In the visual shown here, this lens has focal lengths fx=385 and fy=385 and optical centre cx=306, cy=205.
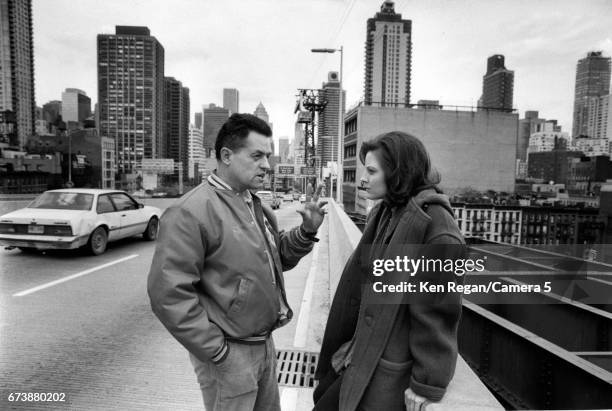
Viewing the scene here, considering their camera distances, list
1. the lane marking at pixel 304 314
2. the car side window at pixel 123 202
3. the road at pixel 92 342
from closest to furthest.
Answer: the road at pixel 92 342
the lane marking at pixel 304 314
the car side window at pixel 123 202

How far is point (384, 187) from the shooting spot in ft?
6.14

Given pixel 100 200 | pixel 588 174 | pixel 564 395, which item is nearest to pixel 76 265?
pixel 100 200

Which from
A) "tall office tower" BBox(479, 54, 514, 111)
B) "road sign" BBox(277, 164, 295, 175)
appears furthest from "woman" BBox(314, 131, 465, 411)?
"tall office tower" BBox(479, 54, 514, 111)

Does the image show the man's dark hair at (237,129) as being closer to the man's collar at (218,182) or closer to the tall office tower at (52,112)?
the man's collar at (218,182)

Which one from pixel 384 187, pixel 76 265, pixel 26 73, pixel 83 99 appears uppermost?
pixel 83 99

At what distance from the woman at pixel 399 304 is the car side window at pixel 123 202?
9.60 m

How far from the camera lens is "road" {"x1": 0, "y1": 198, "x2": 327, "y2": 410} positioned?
11.1 ft

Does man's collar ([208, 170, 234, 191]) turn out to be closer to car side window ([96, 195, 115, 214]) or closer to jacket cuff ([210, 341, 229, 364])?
jacket cuff ([210, 341, 229, 364])

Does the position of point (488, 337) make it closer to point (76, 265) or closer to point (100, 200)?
point (76, 265)

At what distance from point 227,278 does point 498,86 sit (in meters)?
82.0

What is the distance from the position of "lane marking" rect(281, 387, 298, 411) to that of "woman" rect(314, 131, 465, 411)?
4.12 ft

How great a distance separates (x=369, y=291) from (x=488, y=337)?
240 inches

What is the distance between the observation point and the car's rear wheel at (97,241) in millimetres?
9148

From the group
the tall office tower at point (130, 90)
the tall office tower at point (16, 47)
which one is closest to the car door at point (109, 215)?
the tall office tower at point (16, 47)
